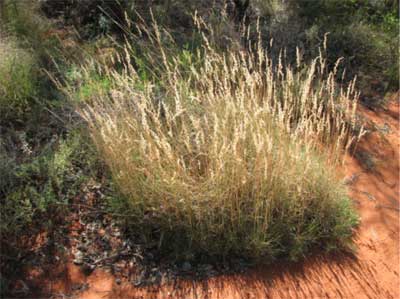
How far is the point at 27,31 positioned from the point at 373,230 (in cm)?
403

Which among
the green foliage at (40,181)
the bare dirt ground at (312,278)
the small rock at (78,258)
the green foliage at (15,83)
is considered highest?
the green foliage at (15,83)

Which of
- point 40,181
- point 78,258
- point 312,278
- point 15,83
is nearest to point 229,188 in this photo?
point 312,278

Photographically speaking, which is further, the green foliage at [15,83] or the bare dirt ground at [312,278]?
the green foliage at [15,83]

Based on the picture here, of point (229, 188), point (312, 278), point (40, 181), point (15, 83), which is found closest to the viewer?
point (229, 188)

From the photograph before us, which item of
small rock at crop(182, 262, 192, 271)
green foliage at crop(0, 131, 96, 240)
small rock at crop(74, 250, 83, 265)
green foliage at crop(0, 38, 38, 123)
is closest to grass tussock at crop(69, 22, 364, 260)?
small rock at crop(182, 262, 192, 271)

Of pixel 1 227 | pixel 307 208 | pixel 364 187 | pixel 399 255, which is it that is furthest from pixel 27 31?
pixel 399 255

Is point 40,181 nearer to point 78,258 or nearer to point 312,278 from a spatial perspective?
point 78,258

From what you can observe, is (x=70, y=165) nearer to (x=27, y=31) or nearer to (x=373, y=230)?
(x=27, y=31)

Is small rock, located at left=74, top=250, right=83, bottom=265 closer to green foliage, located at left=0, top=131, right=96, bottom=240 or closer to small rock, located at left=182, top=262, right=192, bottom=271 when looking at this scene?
green foliage, located at left=0, top=131, right=96, bottom=240

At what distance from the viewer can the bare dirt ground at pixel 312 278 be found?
2840mm

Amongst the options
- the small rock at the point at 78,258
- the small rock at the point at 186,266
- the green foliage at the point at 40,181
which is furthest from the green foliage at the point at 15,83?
the small rock at the point at 186,266

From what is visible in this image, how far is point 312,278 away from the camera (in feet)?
10.1

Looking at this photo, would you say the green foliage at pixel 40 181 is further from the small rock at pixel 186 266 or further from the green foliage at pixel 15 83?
the small rock at pixel 186 266

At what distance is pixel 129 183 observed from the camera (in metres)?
3.02
